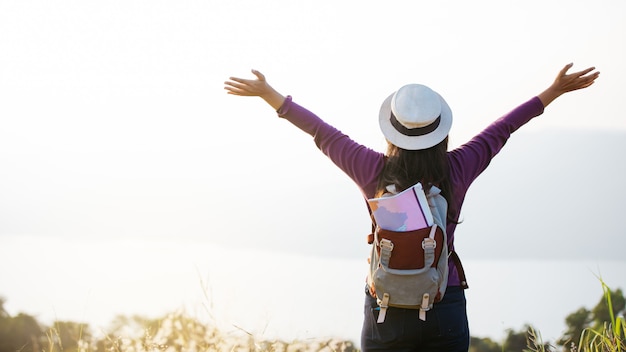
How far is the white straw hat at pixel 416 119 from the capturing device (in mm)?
3453

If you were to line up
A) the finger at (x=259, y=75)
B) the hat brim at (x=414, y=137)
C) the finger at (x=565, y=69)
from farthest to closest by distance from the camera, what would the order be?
the finger at (x=565, y=69), the finger at (x=259, y=75), the hat brim at (x=414, y=137)

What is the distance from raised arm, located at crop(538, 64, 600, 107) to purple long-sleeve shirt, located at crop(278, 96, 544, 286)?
0.36 meters

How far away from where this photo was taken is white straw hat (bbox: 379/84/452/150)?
3453 mm

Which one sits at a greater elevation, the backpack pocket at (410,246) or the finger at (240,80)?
the finger at (240,80)

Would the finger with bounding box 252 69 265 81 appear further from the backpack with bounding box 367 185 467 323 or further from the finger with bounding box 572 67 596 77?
the finger with bounding box 572 67 596 77

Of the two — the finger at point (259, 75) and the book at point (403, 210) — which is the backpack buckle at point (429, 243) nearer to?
the book at point (403, 210)

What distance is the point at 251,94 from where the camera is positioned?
12.5 ft

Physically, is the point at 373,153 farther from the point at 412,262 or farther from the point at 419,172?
the point at 412,262

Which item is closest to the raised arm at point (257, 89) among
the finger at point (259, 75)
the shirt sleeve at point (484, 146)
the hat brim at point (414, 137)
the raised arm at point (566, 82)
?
the finger at point (259, 75)

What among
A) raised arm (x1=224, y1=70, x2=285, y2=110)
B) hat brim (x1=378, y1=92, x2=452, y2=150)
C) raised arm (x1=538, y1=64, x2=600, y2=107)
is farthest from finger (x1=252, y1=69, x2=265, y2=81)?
raised arm (x1=538, y1=64, x2=600, y2=107)

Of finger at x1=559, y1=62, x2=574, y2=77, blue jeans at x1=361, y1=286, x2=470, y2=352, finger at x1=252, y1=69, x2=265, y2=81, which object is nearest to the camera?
blue jeans at x1=361, y1=286, x2=470, y2=352

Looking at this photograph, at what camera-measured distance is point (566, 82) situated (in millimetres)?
4047

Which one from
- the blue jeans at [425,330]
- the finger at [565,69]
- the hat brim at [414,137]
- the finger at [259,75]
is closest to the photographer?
the blue jeans at [425,330]

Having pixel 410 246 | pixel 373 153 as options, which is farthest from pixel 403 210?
pixel 373 153
